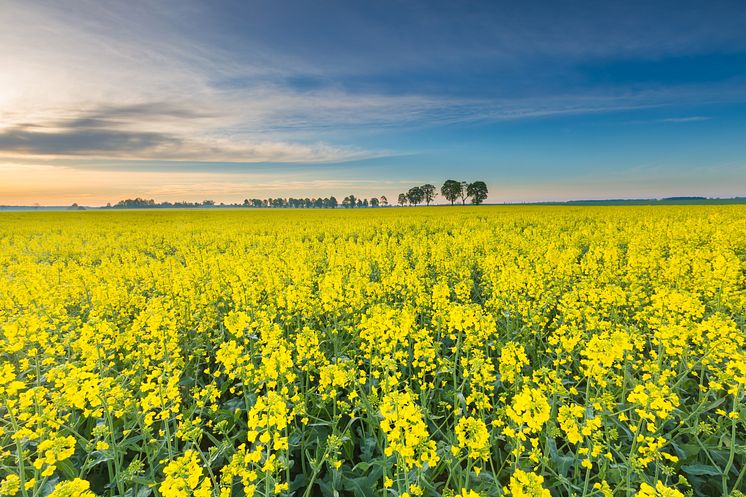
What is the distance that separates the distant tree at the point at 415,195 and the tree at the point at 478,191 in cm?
2085

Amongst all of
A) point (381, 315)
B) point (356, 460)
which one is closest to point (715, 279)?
point (381, 315)

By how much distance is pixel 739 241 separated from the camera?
1370 cm

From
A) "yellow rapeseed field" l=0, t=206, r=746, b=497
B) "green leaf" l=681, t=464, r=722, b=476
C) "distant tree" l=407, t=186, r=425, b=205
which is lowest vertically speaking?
"green leaf" l=681, t=464, r=722, b=476

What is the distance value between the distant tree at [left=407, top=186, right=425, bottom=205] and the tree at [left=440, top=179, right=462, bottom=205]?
473 inches

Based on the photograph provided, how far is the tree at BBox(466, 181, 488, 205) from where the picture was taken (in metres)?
122

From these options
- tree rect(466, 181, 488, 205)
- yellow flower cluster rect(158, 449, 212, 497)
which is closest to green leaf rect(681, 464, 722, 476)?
yellow flower cluster rect(158, 449, 212, 497)

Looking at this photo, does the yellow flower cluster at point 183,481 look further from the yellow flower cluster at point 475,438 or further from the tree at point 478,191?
the tree at point 478,191

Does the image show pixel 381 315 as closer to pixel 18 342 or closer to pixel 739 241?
pixel 18 342

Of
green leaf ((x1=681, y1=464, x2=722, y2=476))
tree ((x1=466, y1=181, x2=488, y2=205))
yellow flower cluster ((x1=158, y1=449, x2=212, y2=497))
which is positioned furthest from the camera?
tree ((x1=466, y1=181, x2=488, y2=205))

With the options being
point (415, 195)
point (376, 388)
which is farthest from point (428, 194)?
point (376, 388)

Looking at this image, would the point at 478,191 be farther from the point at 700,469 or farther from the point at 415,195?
the point at 700,469

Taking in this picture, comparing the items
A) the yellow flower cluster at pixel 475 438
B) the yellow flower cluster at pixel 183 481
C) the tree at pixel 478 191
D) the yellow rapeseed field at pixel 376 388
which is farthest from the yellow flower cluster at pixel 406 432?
the tree at pixel 478 191

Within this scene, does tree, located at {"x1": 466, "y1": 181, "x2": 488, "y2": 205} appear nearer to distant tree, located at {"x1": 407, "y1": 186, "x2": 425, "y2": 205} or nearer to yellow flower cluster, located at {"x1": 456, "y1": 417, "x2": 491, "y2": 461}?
distant tree, located at {"x1": 407, "y1": 186, "x2": 425, "y2": 205}

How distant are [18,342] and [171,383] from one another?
3190 mm
